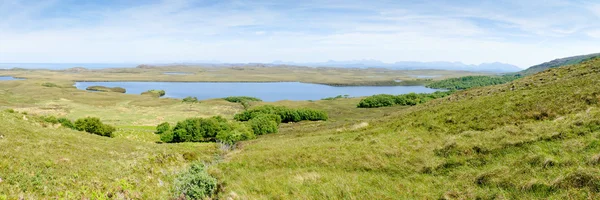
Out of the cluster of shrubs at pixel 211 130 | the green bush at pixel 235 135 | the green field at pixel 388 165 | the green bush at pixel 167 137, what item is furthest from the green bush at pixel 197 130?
the green field at pixel 388 165

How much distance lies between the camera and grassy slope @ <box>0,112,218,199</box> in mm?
13172

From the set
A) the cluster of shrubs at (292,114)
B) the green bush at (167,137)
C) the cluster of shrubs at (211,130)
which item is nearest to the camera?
the cluster of shrubs at (211,130)

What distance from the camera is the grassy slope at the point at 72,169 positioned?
1317 cm

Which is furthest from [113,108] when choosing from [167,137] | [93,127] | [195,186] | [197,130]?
[195,186]

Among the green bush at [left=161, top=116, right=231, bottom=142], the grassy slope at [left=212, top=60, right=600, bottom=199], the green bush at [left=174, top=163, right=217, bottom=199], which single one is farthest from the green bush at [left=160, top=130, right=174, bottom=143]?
the green bush at [left=174, top=163, right=217, bottom=199]

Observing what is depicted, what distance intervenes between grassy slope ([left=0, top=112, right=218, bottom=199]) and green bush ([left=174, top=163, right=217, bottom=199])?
73 centimetres

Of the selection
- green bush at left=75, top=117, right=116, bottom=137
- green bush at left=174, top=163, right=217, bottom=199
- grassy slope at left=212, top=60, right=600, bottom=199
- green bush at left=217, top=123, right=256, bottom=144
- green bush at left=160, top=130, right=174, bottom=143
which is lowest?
green bush at left=160, top=130, right=174, bottom=143

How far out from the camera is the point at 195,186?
1466cm

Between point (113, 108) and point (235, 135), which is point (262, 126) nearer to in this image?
point (235, 135)

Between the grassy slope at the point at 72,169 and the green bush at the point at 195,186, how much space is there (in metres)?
0.73

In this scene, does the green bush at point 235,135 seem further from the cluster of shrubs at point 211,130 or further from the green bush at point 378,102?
the green bush at point 378,102

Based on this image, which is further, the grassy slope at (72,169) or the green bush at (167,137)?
the green bush at (167,137)

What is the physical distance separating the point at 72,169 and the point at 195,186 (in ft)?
22.9

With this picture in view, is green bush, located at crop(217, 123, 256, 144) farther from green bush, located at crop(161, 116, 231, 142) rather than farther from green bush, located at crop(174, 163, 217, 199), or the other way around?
green bush, located at crop(174, 163, 217, 199)
